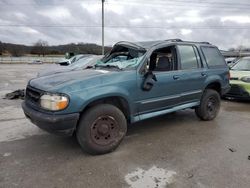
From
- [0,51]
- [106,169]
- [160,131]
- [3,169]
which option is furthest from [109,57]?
[0,51]

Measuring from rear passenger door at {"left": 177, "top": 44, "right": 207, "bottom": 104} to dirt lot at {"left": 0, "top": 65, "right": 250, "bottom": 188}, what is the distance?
0.74 metres

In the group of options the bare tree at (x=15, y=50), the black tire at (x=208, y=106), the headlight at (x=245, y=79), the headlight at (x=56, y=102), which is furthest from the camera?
the bare tree at (x=15, y=50)

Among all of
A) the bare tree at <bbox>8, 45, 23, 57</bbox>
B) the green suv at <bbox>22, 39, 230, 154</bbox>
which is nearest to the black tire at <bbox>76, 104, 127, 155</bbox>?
the green suv at <bbox>22, 39, 230, 154</bbox>

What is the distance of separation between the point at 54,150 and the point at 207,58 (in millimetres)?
3902

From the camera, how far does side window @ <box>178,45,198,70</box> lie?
4.86 m

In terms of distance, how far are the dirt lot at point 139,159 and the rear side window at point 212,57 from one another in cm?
148

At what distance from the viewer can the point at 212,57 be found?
5648mm

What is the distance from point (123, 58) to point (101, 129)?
68.0 inches

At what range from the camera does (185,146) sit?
162 inches

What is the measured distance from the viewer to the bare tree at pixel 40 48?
2844 inches

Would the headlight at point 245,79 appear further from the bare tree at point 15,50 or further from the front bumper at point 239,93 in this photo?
the bare tree at point 15,50

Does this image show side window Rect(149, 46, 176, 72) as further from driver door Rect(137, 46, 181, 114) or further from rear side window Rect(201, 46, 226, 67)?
rear side window Rect(201, 46, 226, 67)

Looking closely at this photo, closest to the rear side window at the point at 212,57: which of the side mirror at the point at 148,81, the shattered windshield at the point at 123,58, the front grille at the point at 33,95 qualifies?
the shattered windshield at the point at 123,58

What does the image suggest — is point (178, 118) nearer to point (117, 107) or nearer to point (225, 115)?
point (225, 115)
